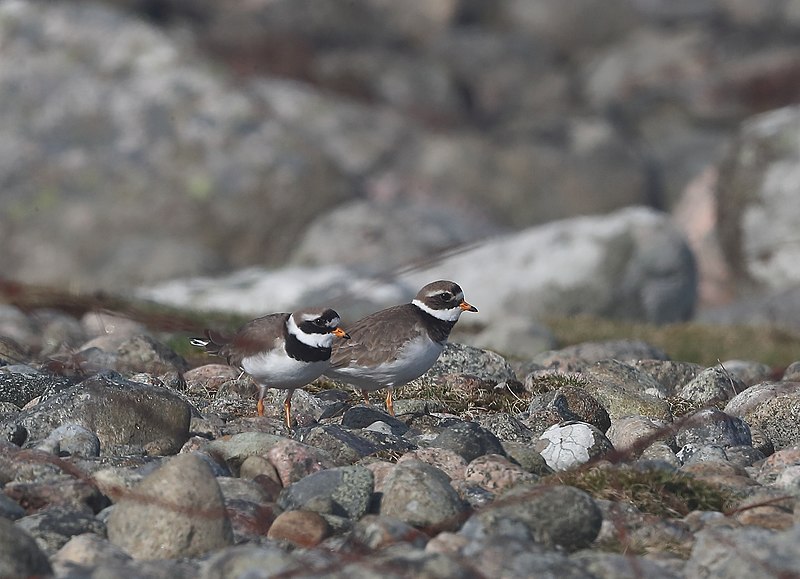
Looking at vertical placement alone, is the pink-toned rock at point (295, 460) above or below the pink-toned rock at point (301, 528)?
below

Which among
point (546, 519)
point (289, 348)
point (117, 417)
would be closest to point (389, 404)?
point (289, 348)

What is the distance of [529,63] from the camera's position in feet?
163

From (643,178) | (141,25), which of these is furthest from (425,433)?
(643,178)

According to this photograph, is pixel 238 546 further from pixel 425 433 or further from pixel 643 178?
pixel 643 178

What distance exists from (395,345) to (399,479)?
2807 millimetres

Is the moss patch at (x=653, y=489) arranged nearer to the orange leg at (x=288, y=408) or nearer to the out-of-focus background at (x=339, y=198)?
the orange leg at (x=288, y=408)

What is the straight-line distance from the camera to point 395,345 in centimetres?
1026

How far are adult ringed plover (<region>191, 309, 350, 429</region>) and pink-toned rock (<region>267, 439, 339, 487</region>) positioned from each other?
129cm

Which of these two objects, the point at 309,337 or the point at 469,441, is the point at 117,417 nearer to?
the point at 309,337

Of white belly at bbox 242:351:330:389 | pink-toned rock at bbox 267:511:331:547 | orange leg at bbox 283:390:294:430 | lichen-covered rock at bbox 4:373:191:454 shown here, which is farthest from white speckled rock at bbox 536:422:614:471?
lichen-covered rock at bbox 4:373:191:454

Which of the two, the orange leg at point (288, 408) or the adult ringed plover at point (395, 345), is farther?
the adult ringed plover at point (395, 345)

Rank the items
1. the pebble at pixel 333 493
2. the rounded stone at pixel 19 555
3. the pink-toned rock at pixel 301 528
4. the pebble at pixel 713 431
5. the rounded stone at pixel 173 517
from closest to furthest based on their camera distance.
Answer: the rounded stone at pixel 19 555 < the rounded stone at pixel 173 517 < the pink-toned rock at pixel 301 528 < the pebble at pixel 333 493 < the pebble at pixel 713 431

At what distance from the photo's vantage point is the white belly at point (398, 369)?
10.2 metres

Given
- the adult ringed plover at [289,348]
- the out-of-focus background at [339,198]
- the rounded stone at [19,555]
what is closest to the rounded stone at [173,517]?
the rounded stone at [19,555]
